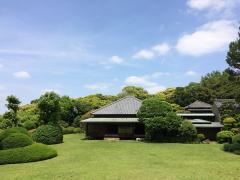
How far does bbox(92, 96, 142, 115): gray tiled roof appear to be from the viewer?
45.9 m

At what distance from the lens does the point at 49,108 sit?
38.7 meters

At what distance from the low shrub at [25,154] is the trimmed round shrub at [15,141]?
56 cm

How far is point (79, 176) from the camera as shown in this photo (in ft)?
60.5

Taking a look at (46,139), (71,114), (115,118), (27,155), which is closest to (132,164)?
(27,155)

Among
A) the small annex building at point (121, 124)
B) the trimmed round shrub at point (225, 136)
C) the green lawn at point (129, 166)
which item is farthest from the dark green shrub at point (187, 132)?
the green lawn at point (129, 166)

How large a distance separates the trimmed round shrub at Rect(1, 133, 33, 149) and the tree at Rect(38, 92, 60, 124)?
11.7 metres

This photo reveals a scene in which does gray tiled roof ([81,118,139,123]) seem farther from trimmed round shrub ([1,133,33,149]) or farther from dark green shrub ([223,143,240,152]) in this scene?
trimmed round shrub ([1,133,33,149])

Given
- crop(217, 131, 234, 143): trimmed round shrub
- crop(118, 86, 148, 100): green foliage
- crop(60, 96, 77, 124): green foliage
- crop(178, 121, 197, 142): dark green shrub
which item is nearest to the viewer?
crop(217, 131, 234, 143): trimmed round shrub

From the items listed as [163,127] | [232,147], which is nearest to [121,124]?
[163,127]

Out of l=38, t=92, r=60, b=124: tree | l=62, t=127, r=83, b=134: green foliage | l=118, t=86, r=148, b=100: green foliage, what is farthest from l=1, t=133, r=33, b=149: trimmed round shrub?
l=118, t=86, r=148, b=100: green foliage

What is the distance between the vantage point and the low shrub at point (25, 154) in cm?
2442

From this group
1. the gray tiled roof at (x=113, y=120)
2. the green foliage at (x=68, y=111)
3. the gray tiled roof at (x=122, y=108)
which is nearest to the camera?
the gray tiled roof at (x=113, y=120)

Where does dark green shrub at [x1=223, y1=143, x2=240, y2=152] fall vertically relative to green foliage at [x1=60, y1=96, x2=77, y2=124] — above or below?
below

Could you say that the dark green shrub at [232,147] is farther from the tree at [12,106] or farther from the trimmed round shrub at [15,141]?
the tree at [12,106]
